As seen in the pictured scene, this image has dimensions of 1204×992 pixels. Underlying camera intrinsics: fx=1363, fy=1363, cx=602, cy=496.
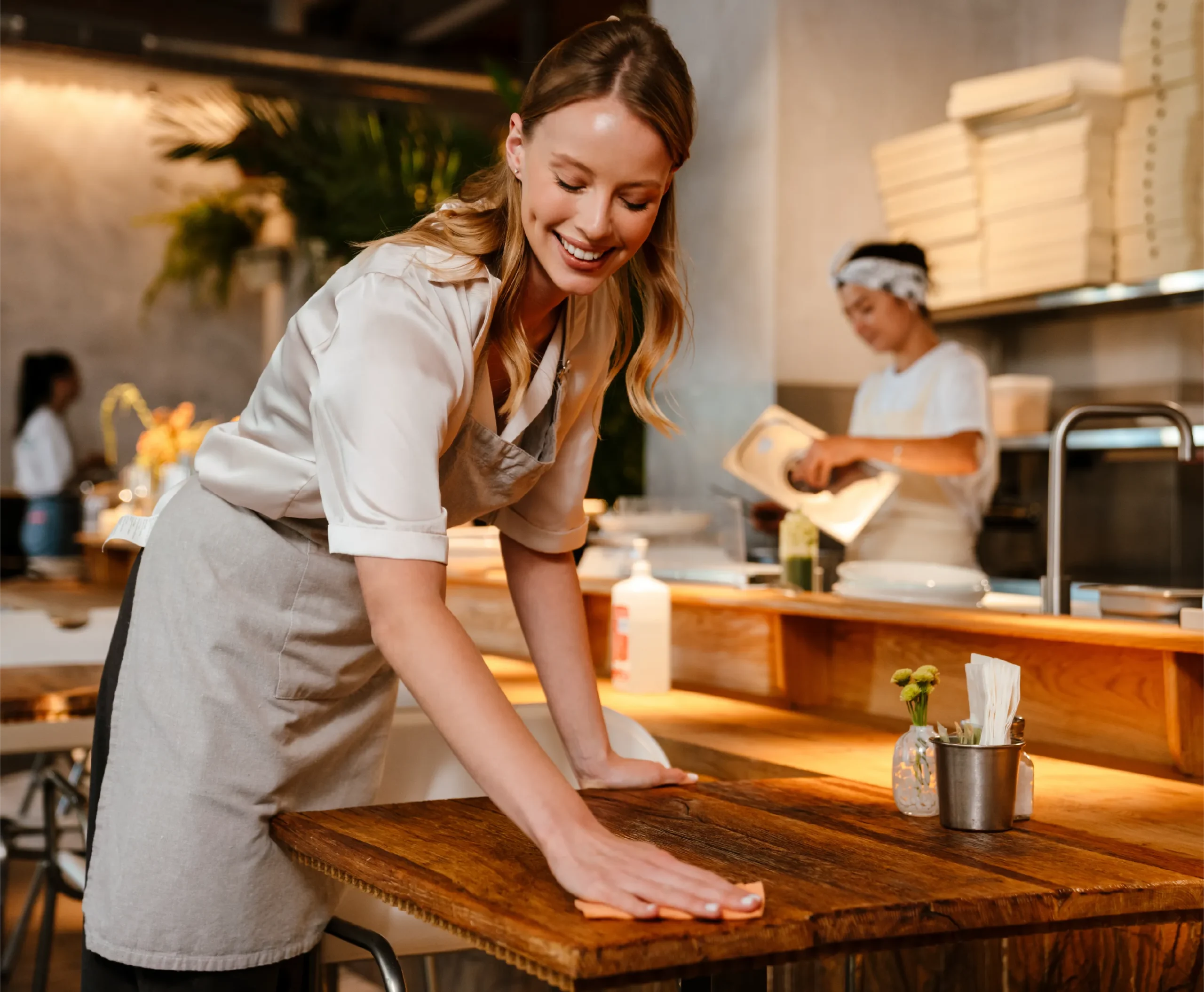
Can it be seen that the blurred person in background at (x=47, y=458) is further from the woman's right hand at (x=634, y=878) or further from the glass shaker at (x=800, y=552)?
the woman's right hand at (x=634, y=878)

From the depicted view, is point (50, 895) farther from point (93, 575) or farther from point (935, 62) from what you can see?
point (93, 575)

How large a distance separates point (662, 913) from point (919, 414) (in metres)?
2.74

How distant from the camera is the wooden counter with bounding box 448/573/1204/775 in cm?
178

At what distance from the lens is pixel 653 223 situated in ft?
4.52

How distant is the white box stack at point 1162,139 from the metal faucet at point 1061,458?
168 centimetres

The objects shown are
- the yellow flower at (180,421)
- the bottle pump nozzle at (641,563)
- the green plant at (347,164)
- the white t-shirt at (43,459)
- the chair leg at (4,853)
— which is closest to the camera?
the bottle pump nozzle at (641,563)

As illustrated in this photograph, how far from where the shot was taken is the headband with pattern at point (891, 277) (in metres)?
3.40

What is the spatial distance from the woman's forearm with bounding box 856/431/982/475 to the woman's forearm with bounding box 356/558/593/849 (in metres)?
2.07

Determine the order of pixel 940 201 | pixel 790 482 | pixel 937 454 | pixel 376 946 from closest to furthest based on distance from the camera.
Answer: pixel 376 946 < pixel 790 482 < pixel 937 454 < pixel 940 201

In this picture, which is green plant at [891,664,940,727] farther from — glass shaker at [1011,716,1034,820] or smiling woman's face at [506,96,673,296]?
smiling woman's face at [506,96,673,296]

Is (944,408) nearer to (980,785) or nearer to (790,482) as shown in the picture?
(790,482)

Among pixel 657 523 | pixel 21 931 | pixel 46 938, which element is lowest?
pixel 21 931

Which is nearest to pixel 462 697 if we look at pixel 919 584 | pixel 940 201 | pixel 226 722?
A: pixel 226 722

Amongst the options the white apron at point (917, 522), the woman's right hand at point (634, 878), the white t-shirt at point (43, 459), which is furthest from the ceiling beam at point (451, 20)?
the woman's right hand at point (634, 878)
